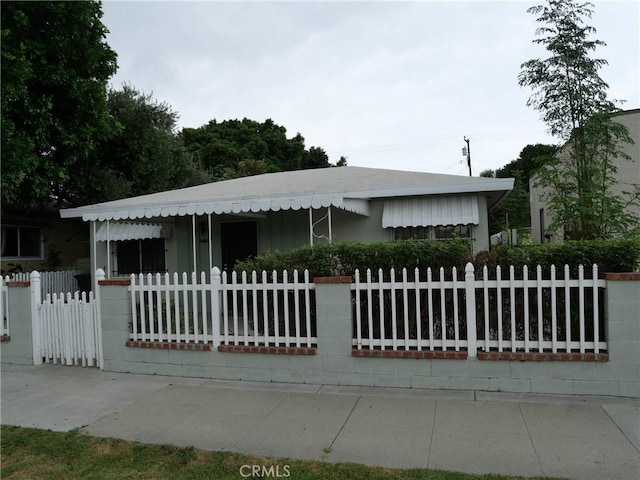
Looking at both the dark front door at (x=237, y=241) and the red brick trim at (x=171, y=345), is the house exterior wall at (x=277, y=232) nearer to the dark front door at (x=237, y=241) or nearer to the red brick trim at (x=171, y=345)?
the dark front door at (x=237, y=241)

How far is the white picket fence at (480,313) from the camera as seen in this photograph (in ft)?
16.0

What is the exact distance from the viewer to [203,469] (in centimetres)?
341

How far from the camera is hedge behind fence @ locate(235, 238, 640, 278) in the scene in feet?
16.1

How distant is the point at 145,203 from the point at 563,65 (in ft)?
28.7

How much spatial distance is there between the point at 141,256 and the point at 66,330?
18.0 ft

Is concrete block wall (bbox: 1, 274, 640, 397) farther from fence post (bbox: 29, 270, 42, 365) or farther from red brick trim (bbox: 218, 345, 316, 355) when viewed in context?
fence post (bbox: 29, 270, 42, 365)

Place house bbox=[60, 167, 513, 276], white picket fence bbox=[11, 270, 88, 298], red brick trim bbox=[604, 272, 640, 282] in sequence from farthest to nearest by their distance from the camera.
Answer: white picket fence bbox=[11, 270, 88, 298] < house bbox=[60, 167, 513, 276] < red brick trim bbox=[604, 272, 640, 282]

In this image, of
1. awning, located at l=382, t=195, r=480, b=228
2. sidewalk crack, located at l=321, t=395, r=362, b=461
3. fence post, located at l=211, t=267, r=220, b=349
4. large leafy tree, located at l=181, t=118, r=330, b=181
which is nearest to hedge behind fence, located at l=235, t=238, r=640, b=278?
fence post, located at l=211, t=267, r=220, b=349

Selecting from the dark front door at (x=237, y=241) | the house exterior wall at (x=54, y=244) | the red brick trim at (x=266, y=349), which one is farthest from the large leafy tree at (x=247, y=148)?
the red brick trim at (x=266, y=349)

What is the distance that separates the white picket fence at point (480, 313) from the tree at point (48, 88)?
7.37 metres

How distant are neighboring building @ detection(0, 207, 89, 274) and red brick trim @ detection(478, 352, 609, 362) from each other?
13.8 metres

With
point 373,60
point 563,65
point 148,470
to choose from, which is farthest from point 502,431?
point 373,60

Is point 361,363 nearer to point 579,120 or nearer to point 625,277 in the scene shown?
point 625,277

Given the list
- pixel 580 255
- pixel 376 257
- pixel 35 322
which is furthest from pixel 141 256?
pixel 580 255
